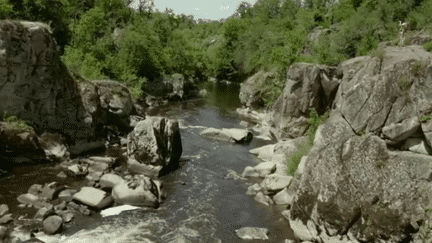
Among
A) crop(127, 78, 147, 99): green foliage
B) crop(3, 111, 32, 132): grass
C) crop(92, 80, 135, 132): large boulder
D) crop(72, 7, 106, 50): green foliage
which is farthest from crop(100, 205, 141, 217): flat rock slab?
crop(72, 7, 106, 50): green foliage

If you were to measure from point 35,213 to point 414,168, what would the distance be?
52.5 feet

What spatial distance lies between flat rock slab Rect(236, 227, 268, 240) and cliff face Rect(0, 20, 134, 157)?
14.6m

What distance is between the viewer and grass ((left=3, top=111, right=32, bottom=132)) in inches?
786

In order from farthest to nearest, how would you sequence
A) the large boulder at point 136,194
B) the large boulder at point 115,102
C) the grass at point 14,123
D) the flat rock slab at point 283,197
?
the large boulder at point 115,102, the grass at point 14,123, the flat rock slab at point 283,197, the large boulder at point 136,194

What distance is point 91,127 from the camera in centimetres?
2436

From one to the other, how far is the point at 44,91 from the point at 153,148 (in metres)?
9.15

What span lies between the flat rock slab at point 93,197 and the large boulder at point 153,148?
14.7 feet

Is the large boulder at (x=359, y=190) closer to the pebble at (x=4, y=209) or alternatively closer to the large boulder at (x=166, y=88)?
the pebble at (x=4, y=209)

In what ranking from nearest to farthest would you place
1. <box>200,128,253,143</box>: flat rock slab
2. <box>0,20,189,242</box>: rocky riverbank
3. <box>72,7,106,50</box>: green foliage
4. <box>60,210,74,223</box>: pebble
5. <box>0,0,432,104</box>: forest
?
1. <box>60,210,74,223</box>: pebble
2. <box>0,20,189,242</box>: rocky riverbank
3. <box>200,128,253,143</box>: flat rock slab
4. <box>0,0,432,104</box>: forest
5. <box>72,7,106,50</box>: green foliage

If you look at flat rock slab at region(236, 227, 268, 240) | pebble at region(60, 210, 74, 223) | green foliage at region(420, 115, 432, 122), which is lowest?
flat rock slab at region(236, 227, 268, 240)

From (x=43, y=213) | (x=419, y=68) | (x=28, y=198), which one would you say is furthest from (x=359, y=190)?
(x=28, y=198)

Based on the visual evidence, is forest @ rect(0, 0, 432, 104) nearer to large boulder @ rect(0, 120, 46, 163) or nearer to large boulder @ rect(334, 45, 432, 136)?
large boulder @ rect(334, 45, 432, 136)

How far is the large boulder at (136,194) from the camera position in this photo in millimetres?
16062

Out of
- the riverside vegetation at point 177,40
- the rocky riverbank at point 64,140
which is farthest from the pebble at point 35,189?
the riverside vegetation at point 177,40
